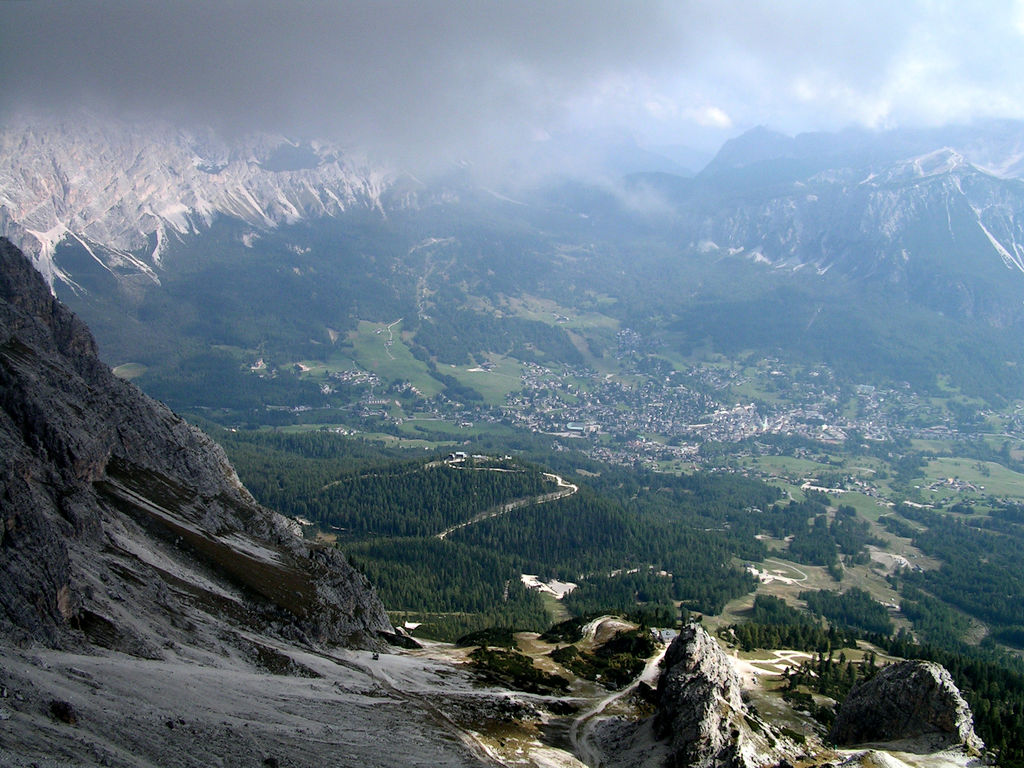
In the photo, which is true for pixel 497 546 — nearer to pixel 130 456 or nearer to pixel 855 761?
pixel 130 456

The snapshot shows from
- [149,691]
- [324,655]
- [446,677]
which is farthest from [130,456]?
[149,691]

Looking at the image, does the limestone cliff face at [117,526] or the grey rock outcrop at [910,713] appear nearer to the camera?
the limestone cliff face at [117,526]

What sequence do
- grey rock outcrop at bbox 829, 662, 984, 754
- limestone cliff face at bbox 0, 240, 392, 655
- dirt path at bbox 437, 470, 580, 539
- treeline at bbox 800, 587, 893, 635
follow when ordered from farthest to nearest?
dirt path at bbox 437, 470, 580, 539 < treeline at bbox 800, 587, 893, 635 < grey rock outcrop at bbox 829, 662, 984, 754 < limestone cliff face at bbox 0, 240, 392, 655

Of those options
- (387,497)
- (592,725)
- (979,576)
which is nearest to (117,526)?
(592,725)

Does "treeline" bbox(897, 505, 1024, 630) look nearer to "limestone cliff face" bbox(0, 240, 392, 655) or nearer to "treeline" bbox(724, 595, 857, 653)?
"treeline" bbox(724, 595, 857, 653)

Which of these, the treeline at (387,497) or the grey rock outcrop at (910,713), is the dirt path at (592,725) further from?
the treeline at (387,497)

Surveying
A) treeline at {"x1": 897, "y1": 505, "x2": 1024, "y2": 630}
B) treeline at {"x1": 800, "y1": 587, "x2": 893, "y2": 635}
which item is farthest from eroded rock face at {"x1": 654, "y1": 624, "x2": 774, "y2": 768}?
treeline at {"x1": 897, "y1": 505, "x2": 1024, "y2": 630}

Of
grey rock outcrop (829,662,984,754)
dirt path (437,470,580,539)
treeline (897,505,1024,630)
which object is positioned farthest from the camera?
dirt path (437,470,580,539)

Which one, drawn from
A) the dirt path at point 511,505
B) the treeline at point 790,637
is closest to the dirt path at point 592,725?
the treeline at point 790,637
